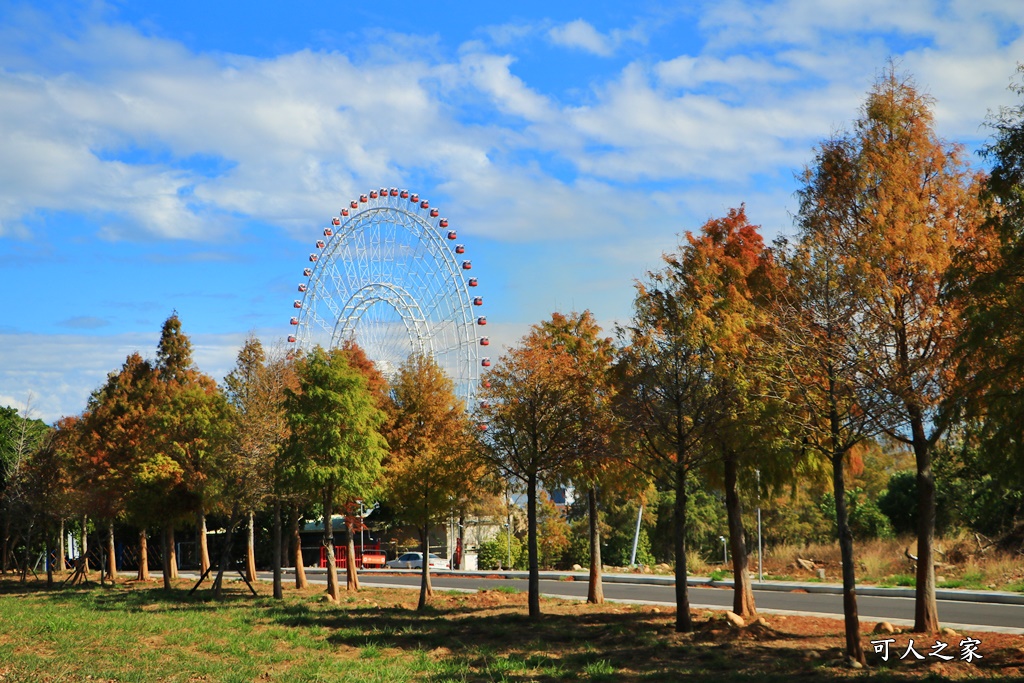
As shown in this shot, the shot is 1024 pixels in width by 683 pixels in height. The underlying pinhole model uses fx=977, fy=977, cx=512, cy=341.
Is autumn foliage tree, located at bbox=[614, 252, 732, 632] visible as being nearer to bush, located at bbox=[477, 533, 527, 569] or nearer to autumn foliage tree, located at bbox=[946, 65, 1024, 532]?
autumn foliage tree, located at bbox=[946, 65, 1024, 532]

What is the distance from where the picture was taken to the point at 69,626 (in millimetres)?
24688

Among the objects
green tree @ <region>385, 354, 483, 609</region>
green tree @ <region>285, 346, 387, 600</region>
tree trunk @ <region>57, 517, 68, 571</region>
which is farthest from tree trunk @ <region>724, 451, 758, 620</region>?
tree trunk @ <region>57, 517, 68, 571</region>

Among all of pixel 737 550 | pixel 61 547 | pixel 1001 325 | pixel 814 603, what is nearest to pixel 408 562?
pixel 61 547

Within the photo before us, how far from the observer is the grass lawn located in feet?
54.5

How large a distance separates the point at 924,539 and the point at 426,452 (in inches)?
671

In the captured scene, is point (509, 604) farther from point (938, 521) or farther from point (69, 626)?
point (938, 521)

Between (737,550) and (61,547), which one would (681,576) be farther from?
(61,547)

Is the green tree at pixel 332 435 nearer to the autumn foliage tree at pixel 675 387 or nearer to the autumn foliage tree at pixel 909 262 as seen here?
the autumn foliage tree at pixel 675 387

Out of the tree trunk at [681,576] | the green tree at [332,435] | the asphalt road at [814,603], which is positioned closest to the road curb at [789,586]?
the asphalt road at [814,603]

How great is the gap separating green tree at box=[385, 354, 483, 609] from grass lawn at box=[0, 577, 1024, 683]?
319 cm

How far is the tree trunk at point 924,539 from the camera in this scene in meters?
18.7

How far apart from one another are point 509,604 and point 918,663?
52.0 feet

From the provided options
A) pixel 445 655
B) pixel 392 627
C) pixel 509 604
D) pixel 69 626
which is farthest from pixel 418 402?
pixel 445 655

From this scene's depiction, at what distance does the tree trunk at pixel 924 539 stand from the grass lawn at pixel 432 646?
69 centimetres
